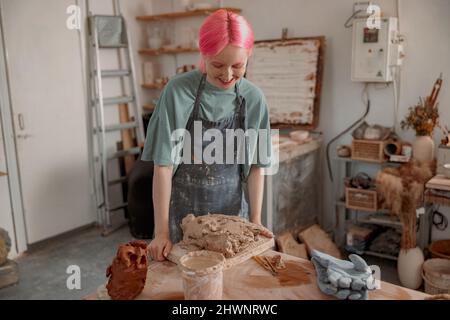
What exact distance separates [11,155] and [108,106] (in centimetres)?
105

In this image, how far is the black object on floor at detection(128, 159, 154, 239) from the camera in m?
3.67

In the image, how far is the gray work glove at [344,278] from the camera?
3.55ft

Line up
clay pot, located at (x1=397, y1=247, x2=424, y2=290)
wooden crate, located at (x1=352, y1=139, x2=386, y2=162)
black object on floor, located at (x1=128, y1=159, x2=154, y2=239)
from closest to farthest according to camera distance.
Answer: clay pot, located at (x1=397, y1=247, x2=424, y2=290)
wooden crate, located at (x1=352, y1=139, x2=386, y2=162)
black object on floor, located at (x1=128, y1=159, x2=154, y2=239)

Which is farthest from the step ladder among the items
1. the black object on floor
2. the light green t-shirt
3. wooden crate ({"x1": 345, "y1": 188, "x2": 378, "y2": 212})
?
the light green t-shirt

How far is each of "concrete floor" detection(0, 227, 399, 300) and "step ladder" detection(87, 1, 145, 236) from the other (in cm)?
21

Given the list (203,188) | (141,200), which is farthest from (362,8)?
(141,200)

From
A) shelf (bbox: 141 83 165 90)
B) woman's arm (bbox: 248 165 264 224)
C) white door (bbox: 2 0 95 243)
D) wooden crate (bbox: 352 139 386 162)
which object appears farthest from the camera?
shelf (bbox: 141 83 165 90)

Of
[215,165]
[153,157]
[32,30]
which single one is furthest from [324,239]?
[32,30]

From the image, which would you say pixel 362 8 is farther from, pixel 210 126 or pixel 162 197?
pixel 162 197

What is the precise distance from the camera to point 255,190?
1689 mm

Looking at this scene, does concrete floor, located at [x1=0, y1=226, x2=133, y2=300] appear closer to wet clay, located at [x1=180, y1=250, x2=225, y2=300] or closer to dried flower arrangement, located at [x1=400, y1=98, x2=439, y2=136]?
wet clay, located at [x1=180, y1=250, x2=225, y2=300]

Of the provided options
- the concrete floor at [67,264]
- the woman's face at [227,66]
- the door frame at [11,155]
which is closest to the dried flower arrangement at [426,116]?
the concrete floor at [67,264]

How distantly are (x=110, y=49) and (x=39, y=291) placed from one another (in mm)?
2287

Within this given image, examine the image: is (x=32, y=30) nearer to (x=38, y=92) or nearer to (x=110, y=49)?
(x=38, y=92)
